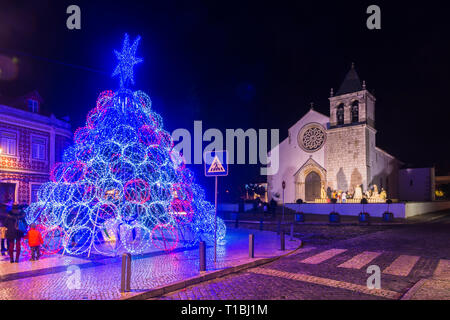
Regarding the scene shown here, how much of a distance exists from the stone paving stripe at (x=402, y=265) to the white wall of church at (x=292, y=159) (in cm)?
2869

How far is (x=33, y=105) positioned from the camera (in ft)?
75.1

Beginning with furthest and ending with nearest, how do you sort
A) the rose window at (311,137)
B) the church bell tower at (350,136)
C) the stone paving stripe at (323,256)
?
1. the rose window at (311,137)
2. the church bell tower at (350,136)
3. the stone paving stripe at (323,256)

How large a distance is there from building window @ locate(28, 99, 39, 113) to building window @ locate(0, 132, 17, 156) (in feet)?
9.96

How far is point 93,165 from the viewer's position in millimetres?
10000

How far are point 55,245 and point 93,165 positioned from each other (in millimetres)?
4038

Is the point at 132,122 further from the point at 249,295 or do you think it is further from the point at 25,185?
the point at 25,185

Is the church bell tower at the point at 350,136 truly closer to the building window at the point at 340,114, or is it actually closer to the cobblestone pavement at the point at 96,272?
the building window at the point at 340,114

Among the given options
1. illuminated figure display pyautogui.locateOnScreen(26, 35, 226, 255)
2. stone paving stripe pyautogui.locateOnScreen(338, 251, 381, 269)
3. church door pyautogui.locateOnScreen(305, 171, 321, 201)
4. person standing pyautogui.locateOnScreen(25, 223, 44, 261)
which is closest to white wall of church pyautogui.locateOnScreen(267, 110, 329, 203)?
church door pyautogui.locateOnScreen(305, 171, 321, 201)

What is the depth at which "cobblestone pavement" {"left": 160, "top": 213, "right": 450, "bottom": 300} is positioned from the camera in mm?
6156

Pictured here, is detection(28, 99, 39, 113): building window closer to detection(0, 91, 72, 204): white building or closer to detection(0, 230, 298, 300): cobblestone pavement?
detection(0, 91, 72, 204): white building

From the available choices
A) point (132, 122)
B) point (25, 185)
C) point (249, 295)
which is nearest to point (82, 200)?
point (132, 122)

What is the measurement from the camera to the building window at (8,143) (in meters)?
19.7

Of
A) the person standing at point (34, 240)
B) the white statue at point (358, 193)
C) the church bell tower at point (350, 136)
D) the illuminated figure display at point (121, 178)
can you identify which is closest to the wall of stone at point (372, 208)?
the white statue at point (358, 193)
